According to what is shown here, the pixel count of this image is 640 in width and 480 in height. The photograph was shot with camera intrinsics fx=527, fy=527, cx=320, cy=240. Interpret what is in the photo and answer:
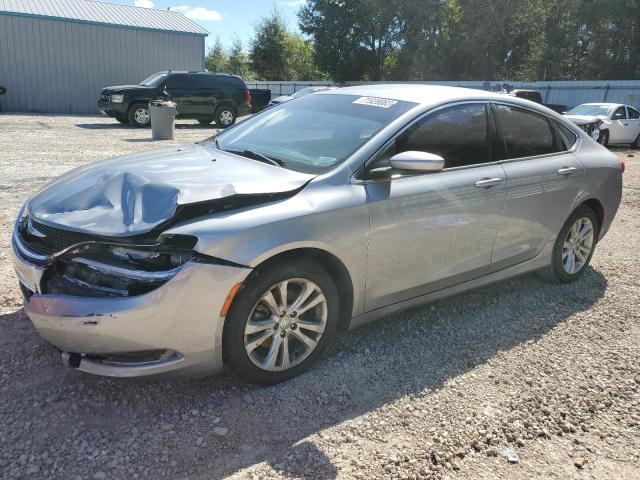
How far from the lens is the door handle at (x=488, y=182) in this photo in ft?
11.9

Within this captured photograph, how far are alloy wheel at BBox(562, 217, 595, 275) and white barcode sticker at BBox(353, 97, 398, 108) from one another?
210 centimetres

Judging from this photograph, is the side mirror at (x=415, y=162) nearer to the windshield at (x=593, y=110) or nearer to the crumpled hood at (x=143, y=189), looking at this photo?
the crumpled hood at (x=143, y=189)

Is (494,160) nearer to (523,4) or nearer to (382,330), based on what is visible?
(382,330)

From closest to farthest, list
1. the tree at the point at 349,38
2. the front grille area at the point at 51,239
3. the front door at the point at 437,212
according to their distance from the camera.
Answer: the front grille area at the point at 51,239, the front door at the point at 437,212, the tree at the point at 349,38

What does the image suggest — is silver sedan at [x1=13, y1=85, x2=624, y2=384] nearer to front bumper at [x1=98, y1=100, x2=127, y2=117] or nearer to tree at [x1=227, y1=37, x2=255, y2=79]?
front bumper at [x1=98, y1=100, x2=127, y2=117]

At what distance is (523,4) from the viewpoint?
108 ft

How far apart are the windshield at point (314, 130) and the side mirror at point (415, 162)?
27cm

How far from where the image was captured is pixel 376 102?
3.64 m

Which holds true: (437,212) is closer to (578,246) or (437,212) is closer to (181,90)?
(578,246)

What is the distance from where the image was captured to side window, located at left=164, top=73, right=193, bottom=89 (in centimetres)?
1764

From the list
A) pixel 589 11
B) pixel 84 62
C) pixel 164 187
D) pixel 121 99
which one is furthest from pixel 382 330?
pixel 589 11

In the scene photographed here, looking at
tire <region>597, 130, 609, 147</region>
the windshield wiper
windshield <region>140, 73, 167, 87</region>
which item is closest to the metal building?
windshield <region>140, 73, 167, 87</region>

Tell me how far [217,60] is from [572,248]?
6001 centimetres

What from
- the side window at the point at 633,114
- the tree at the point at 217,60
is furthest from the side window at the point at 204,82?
the tree at the point at 217,60
